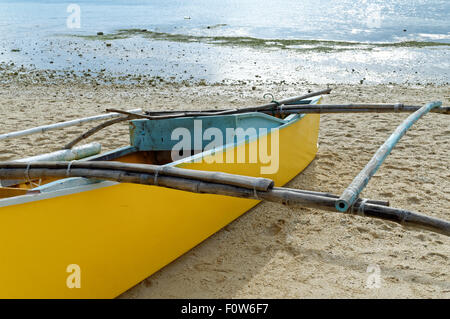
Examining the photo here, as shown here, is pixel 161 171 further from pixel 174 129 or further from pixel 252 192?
pixel 174 129

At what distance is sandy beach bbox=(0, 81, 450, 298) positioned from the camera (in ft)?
8.09

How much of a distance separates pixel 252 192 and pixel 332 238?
131 centimetres

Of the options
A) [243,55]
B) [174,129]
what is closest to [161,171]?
[174,129]

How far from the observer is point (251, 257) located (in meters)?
2.77

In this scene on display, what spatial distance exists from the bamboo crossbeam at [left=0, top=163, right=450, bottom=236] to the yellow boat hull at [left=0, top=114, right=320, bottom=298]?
6.4 inches

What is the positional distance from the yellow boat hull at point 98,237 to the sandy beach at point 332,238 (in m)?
0.14

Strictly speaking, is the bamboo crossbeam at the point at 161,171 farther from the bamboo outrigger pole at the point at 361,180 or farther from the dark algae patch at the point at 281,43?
the dark algae patch at the point at 281,43

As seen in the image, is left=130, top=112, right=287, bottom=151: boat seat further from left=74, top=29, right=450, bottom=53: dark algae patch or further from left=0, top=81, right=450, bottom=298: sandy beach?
left=74, top=29, right=450, bottom=53: dark algae patch

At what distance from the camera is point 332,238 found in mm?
3002

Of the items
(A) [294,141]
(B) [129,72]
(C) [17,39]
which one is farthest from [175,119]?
(C) [17,39]

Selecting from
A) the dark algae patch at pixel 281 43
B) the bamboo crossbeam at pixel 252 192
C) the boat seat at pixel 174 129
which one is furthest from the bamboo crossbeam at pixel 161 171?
A: the dark algae patch at pixel 281 43

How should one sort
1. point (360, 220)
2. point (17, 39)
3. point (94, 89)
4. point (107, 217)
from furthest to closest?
point (17, 39), point (94, 89), point (360, 220), point (107, 217)
